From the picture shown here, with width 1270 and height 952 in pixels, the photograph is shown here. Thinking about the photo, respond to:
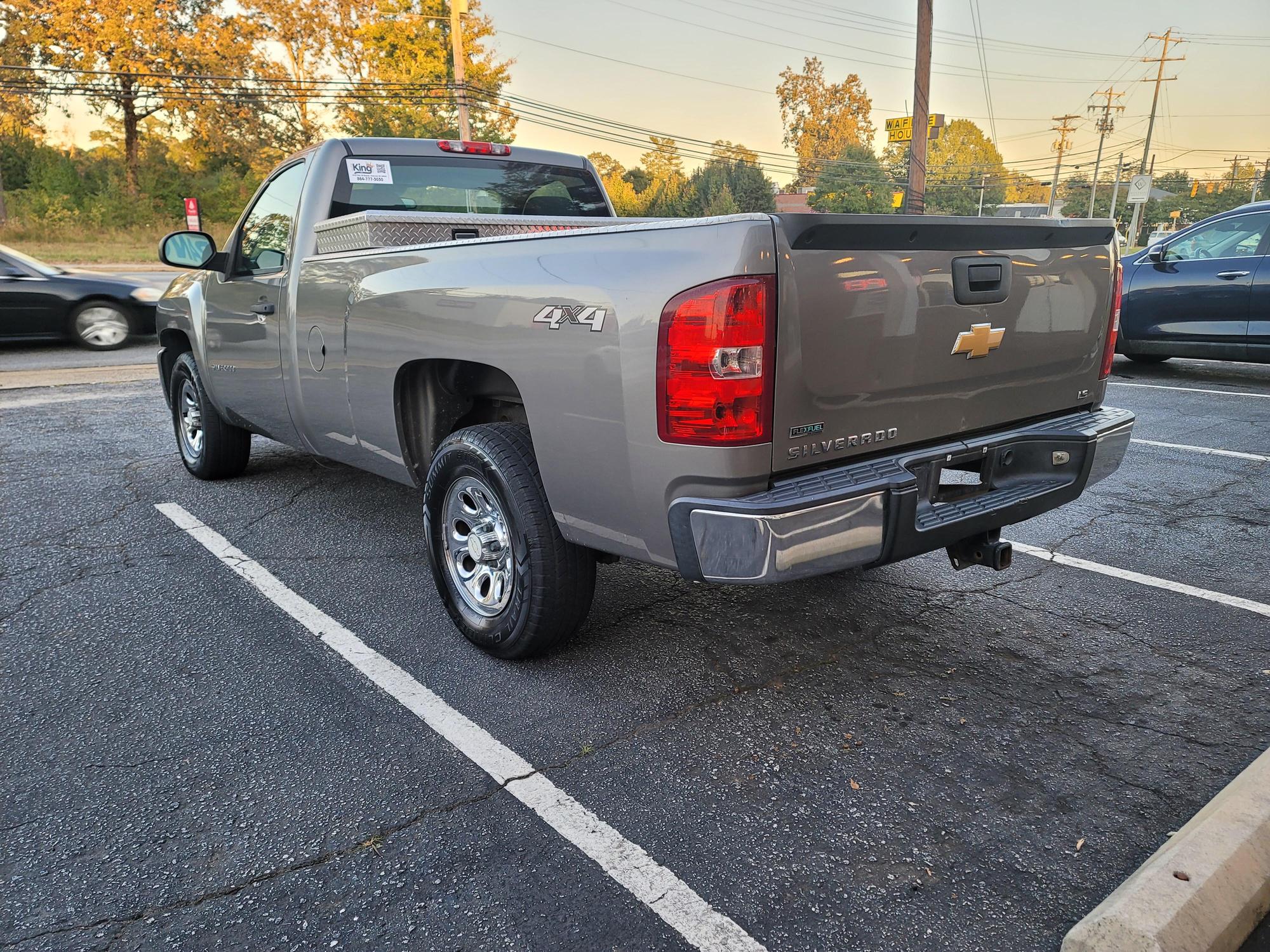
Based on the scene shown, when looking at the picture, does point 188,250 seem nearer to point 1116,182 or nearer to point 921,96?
point 921,96

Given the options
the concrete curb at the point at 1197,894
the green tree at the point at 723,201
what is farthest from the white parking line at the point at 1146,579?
the green tree at the point at 723,201

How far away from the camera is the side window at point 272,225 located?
14.3 feet

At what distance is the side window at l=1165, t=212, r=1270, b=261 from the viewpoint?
8.62m

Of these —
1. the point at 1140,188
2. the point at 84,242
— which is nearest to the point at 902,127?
the point at 1140,188

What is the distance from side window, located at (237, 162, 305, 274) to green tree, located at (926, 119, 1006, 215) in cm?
7637

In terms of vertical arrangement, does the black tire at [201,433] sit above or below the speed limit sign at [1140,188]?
below

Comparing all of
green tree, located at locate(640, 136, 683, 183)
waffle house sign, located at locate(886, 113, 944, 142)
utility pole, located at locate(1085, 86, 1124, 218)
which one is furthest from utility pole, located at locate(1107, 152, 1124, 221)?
waffle house sign, located at locate(886, 113, 944, 142)

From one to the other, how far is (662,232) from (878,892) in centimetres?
176

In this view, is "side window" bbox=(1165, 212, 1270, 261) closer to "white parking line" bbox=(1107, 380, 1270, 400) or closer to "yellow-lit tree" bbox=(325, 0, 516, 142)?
"white parking line" bbox=(1107, 380, 1270, 400)

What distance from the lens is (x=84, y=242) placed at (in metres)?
34.5

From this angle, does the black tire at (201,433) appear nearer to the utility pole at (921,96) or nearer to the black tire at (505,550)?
the black tire at (505,550)

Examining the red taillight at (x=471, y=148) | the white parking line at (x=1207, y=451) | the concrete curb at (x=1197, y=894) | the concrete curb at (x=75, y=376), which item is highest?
the red taillight at (x=471, y=148)

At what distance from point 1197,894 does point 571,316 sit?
6.80 ft

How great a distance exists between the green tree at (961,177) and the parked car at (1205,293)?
69.7m
